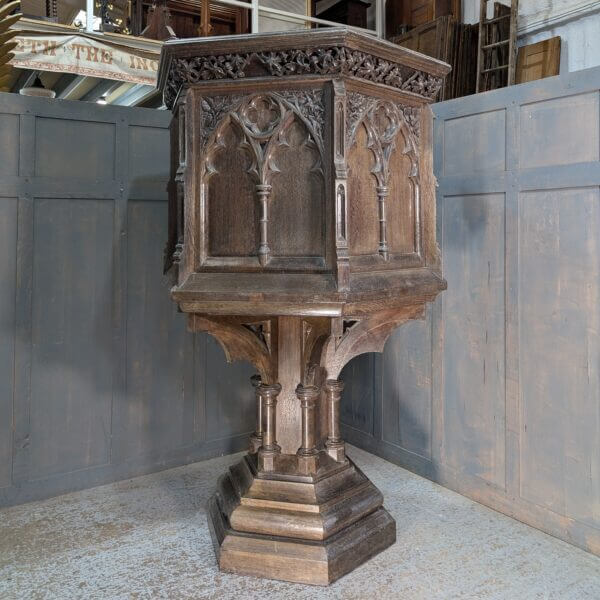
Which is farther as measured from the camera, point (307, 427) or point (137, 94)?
point (137, 94)

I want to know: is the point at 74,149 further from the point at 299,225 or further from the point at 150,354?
Answer: the point at 299,225

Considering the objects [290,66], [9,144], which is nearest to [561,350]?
[290,66]

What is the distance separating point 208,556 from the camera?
1.96 metres

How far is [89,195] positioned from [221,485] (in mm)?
1353

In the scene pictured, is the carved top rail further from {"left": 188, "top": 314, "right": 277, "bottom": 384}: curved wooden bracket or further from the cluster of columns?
the cluster of columns

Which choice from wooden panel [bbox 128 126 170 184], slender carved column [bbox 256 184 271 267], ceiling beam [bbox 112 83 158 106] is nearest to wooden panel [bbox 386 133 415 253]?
slender carved column [bbox 256 184 271 267]

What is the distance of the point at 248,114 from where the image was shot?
1.65 meters

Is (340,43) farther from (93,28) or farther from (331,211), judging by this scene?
(93,28)

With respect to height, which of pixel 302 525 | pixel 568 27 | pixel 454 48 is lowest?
pixel 302 525

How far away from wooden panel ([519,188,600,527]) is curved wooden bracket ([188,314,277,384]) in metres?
0.98

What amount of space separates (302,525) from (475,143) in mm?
1605

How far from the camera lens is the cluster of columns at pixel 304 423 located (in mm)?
1953

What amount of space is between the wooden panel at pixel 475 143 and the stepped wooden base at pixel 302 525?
4.22 ft

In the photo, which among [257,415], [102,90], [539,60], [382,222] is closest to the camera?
[382,222]
